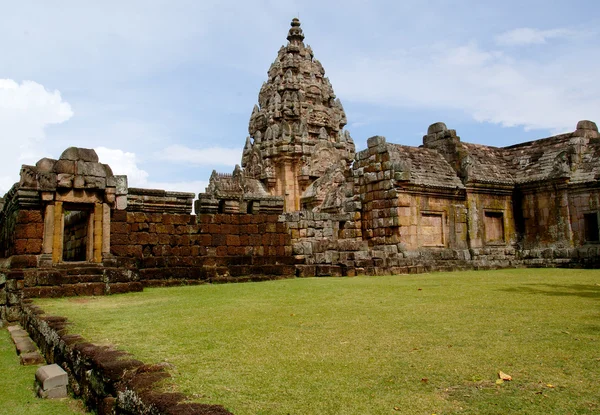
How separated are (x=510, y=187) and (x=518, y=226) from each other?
49.4 inches

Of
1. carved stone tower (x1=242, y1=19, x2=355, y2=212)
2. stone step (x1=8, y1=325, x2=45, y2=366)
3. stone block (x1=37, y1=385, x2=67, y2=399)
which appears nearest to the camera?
stone block (x1=37, y1=385, x2=67, y2=399)

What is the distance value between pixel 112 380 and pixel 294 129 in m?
30.5

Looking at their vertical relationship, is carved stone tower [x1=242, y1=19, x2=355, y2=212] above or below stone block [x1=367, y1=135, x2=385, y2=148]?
above

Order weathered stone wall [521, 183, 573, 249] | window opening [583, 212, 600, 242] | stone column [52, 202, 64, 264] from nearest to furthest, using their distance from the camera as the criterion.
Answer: stone column [52, 202, 64, 264]
window opening [583, 212, 600, 242]
weathered stone wall [521, 183, 573, 249]

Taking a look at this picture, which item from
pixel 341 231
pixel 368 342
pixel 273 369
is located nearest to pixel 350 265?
pixel 341 231

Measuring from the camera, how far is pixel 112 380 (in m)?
3.25

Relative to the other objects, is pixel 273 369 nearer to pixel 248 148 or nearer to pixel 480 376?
pixel 480 376

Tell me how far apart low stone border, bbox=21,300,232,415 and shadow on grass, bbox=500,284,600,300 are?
18.6 feet

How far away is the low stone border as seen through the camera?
261 cm

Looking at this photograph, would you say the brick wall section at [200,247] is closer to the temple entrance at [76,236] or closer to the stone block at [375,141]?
the temple entrance at [76,236]

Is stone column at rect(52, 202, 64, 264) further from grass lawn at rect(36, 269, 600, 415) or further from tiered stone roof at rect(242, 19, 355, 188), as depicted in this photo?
tiered stone roof at rect(242, 19, 355, 188)

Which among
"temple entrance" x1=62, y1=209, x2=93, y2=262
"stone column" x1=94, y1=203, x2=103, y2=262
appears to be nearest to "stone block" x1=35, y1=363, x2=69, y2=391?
"stone column" x1=94, y1=203, x2=103, y2=262

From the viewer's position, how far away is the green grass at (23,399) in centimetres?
382

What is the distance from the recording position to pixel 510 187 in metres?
15.6
